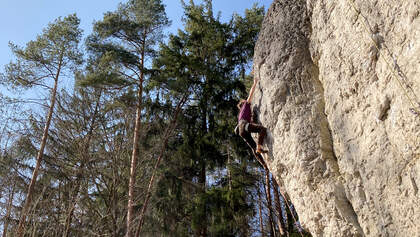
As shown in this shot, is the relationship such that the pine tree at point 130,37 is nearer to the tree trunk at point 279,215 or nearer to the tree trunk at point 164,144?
the tree trunk at point 164,144

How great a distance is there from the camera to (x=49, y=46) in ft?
43.2

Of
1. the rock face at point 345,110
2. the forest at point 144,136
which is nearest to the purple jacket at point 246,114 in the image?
the rock face at point 345,110

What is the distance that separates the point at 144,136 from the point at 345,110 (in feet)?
23.6

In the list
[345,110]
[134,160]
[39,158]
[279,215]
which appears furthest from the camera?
[39,158]

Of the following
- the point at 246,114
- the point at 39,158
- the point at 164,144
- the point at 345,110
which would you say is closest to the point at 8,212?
the point at 39,158

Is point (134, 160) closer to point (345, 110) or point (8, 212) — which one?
point (8, 212)

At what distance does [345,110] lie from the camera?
5.35 m

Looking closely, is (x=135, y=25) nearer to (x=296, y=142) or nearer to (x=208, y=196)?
(x=208, y=196)

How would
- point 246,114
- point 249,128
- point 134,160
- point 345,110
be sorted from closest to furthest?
point 345,110 → point 249,128 → point 246,114 → point 134,160

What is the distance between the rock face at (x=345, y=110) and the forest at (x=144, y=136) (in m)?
4.16

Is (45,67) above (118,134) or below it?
above

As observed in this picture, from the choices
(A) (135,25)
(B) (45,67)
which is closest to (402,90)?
(A) (135,25)

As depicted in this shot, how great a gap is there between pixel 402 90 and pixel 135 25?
10.4 metres

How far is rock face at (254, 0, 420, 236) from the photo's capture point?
418 centimetres
